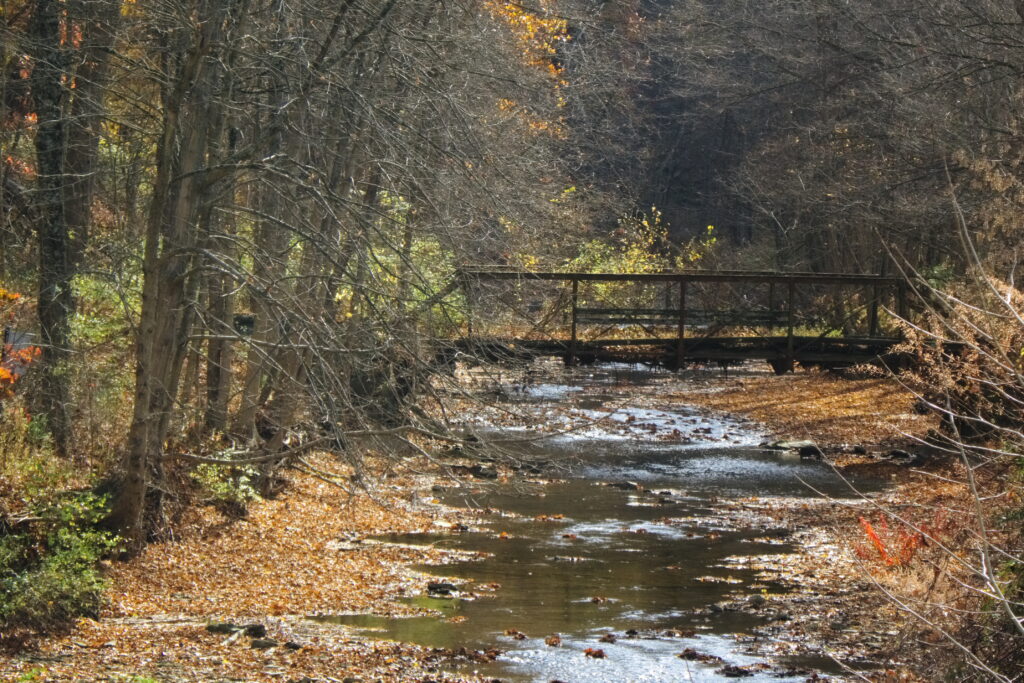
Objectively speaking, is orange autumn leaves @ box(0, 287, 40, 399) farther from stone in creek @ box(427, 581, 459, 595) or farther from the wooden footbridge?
the wooden footbridge

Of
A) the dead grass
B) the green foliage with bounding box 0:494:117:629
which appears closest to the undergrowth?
the green foliage with bounding box 0:494:117:629

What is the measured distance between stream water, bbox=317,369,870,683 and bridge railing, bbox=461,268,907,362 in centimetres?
301

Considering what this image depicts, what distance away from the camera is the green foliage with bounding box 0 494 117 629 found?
376 inches

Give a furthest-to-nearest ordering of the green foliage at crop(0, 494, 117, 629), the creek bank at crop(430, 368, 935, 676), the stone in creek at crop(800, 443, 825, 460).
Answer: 1. the stone in creek at crop(800, 443, 825, 460)
2. the creek bank at crop(430, 368, 935, 676)
3. the green foliage at crop(0, 494, 117, 629)

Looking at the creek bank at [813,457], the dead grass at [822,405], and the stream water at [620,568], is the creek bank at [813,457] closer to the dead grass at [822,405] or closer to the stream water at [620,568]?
the dead grass at [822,405]

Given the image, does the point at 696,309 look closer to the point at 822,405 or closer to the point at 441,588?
the point at 822,405

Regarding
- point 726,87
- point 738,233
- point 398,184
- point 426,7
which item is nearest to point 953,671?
point 398,184

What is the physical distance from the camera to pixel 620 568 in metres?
13.1

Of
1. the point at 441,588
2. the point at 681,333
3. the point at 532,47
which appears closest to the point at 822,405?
the point at 681,333

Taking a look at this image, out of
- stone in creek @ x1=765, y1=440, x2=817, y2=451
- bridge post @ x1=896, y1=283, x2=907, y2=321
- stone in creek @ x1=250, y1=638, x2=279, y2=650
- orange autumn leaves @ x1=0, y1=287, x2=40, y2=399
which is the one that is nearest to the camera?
stone in creek @ x1=250, y1=638, x2=279, y2=650

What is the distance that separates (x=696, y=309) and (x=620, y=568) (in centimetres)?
1478

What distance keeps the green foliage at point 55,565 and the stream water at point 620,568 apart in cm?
230

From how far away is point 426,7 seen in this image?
1265cm

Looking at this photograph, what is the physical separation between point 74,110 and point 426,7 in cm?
465
